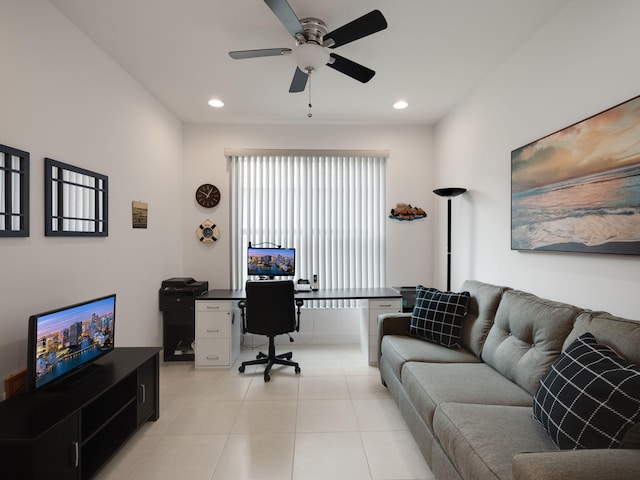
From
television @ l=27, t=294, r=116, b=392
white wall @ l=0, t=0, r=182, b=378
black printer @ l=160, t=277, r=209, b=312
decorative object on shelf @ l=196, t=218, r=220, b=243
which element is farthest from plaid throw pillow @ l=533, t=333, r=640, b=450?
decorative object on shelf @ l=196, t=218, r=220, b=243

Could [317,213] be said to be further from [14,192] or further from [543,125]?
[14,192]

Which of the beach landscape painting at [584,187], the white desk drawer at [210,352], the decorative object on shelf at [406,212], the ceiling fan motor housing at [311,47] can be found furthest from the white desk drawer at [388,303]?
the ceiling fan motor housing at [311,47]

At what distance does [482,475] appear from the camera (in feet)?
4.12

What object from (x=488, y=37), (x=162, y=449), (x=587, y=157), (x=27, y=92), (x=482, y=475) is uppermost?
(x=488, y=37)

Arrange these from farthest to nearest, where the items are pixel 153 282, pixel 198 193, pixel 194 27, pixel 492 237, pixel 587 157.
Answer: pixel 198 193, pixel 153 282, pixel 492 237, pixel 194 27, pixel 587 157

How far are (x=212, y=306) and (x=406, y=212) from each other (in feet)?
8.63

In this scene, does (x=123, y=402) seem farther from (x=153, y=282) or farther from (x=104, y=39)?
(x=104, y=39)

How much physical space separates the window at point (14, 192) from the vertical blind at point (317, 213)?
2.42 m

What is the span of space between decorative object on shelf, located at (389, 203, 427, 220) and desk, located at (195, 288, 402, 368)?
3.57 feet

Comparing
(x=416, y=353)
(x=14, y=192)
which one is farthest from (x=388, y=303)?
(x=14, y=192)

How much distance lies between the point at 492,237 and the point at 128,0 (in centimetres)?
327

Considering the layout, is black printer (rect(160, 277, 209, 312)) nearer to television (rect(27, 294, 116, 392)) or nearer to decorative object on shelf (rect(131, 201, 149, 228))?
decorative object on shelf (rect(131, 201, 149, 228))

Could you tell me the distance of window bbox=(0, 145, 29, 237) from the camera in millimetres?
1751

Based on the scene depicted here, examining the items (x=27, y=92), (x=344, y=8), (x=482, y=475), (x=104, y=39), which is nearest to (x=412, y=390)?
(x=482, y=475)
